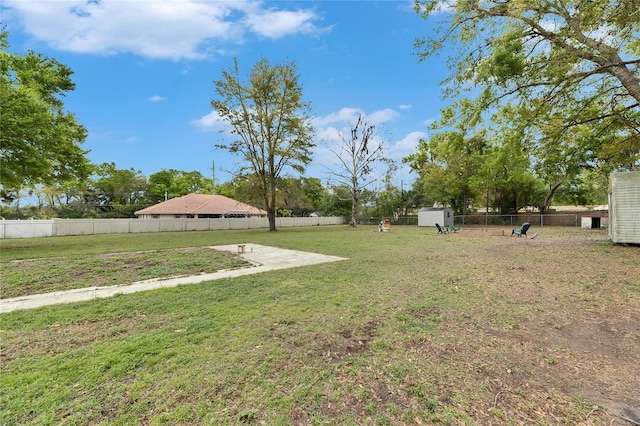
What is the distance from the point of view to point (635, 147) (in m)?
10.5

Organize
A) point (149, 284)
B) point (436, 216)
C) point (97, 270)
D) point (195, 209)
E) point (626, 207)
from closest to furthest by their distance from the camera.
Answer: point (149, 284) < point (97, 270) < point (626, 207) < point (436, 216) < point (195, 209)

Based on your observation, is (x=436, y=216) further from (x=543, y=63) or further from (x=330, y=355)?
(x=330, y=355)

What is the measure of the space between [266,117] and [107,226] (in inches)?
574

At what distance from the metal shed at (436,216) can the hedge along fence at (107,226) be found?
50.5 feet

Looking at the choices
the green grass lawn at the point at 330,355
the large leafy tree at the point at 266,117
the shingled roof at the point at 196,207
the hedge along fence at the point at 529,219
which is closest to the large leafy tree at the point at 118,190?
the shingled roof at the point at 196,207

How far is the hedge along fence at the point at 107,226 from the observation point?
1784cm

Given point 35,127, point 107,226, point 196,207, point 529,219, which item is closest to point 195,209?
point 196,207

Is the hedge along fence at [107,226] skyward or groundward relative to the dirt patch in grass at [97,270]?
skyward

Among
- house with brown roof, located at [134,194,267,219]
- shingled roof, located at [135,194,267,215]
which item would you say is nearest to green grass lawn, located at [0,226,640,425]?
house with brown roof, located at [134,194,267,219]

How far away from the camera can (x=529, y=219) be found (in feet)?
87.9

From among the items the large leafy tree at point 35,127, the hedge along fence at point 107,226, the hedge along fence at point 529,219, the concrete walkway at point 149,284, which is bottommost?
the concrete walkway at point 149,284

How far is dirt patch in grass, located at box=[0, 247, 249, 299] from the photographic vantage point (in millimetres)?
5754

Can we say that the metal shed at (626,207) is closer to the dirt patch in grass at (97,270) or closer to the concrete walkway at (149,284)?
the concrete walkway at (149,284)

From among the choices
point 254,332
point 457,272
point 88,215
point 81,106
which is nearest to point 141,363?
point 254,332
